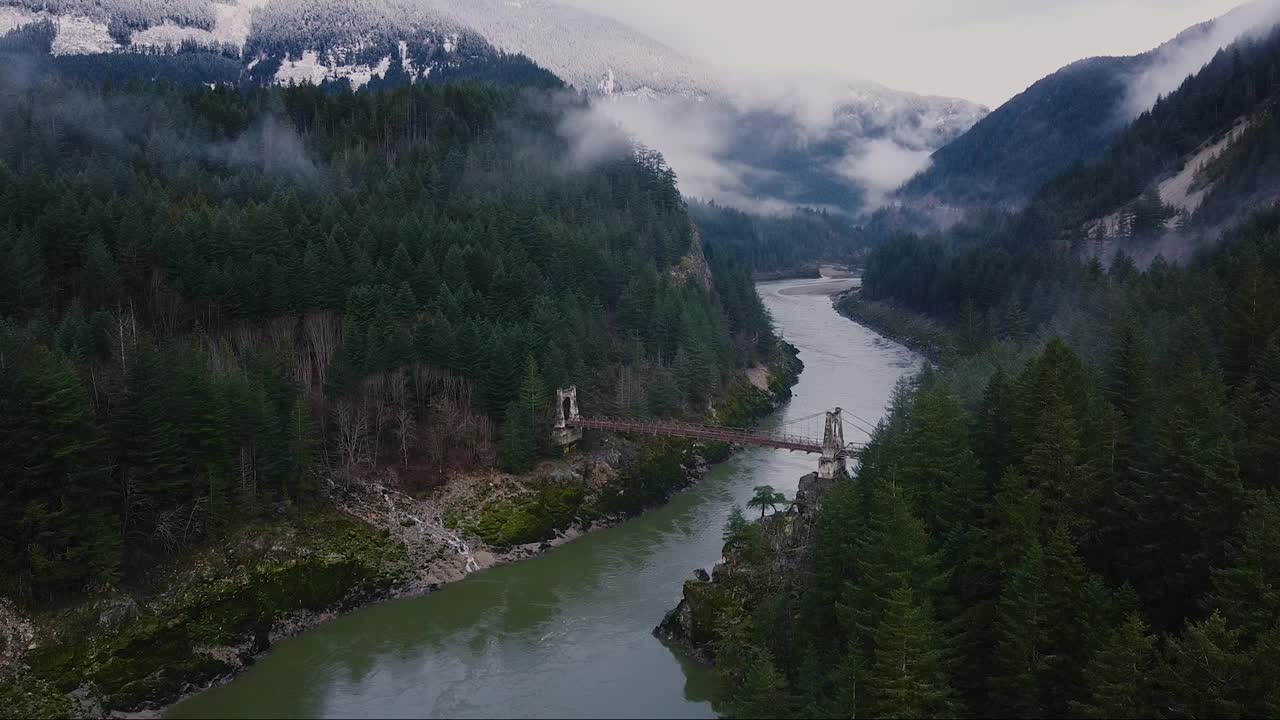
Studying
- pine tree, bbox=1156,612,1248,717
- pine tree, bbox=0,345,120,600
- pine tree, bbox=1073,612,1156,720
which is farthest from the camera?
pine tree, bbox=0,345,120,600

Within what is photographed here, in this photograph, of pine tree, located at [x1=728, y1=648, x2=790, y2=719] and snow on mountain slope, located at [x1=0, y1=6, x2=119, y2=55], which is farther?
snow on mountain slope, located at [x1=0, y1=6, x2=119, y2=55]

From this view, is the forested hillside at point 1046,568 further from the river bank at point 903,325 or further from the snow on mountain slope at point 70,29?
the snow on mountain slope at point 70,29

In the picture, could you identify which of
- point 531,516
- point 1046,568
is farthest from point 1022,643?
point 531,516

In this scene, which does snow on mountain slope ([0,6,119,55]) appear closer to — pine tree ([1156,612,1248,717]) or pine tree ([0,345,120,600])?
pine tree ([0,345,120,600])

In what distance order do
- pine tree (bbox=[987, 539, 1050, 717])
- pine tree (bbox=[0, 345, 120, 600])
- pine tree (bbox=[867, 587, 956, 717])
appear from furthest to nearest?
pine tree (bbox=[0, 345, 120, 600]), pine tree (bbox=[987, 539, 1050, 717]), pine tree (bbox=[867, 587, 956, 717])

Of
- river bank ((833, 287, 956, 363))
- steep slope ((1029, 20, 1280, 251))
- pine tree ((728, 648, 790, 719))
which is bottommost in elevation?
pine tree ((728, 648, 790, 719))

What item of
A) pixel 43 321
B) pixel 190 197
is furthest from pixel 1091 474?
pixel 190 197

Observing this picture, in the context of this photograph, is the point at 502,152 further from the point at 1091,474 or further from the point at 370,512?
the point at 1091,474

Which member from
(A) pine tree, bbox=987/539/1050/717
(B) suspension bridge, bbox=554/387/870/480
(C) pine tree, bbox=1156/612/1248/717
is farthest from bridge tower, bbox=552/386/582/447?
(C) pine tree, bbox=1156/612/1248/717
